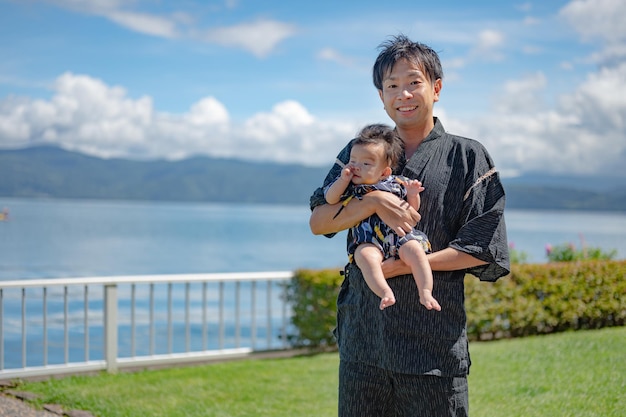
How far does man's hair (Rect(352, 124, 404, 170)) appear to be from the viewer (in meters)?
2.04

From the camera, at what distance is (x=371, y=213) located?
6.59 ft

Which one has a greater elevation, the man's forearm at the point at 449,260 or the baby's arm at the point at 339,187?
the baby's arm at the point at 339,187

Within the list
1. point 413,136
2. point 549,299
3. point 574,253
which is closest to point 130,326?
point 574,253

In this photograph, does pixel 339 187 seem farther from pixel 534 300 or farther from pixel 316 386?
pixel 534 300

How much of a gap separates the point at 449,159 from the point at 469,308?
6422 mm

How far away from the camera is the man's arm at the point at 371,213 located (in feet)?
6.43

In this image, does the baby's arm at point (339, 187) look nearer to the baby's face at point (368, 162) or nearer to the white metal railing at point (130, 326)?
the baby's face at point (368, 162)

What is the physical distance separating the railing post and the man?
493 cm

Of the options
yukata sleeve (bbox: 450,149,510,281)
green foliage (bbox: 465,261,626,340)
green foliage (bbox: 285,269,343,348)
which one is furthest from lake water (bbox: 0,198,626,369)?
yukata sleeve (bbox: 450,149,510,281)

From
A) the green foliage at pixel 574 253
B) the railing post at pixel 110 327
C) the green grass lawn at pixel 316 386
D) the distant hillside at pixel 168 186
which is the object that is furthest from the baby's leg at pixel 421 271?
the distant hillside at pixel 168 186

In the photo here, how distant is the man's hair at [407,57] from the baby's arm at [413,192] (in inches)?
13.7

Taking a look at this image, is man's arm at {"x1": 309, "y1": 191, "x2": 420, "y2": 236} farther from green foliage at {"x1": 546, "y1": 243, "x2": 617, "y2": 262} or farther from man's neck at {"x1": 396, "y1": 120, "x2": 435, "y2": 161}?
green foliage at {"x1": 546, "y1": 243, "x2": 617, "y2": 262}

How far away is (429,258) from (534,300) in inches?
274

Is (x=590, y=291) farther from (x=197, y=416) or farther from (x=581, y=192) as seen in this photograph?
(x=581, y=192)
